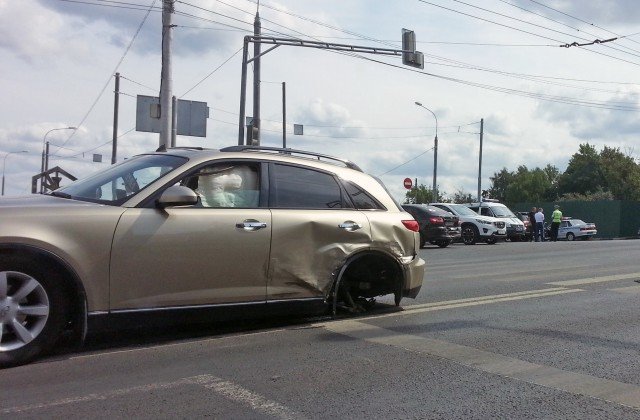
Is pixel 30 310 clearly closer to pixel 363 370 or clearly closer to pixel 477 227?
pixel 363 370

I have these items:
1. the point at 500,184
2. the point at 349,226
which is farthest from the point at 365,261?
the point at 500,184

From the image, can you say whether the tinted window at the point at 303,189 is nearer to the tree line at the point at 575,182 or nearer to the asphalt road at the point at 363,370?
the asphalt road at the point at 363,370

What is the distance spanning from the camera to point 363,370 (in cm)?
469

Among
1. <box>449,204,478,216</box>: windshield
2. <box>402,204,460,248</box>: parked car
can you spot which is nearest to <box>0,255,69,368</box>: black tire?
<box>402,204,460,248</box>: parked car

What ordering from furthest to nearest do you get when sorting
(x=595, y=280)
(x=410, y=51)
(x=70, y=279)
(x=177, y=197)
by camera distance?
(x=410, y=51) → (x=595, y=280) → (x=177, y=197) → (x=70, y=279)

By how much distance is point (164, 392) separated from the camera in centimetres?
409

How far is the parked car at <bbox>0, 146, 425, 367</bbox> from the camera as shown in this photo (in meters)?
4.44

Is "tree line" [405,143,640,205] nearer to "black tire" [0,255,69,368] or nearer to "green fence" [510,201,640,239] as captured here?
"green fence" [510,201,640,239]

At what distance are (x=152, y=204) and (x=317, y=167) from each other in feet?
5.96

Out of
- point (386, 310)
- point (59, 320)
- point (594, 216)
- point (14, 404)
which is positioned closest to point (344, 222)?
point (386, 310)

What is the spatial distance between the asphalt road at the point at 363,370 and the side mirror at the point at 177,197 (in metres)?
1.21

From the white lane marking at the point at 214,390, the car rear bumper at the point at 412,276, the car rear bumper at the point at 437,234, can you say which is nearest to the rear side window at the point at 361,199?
the car rear bumper at the point at 412,276

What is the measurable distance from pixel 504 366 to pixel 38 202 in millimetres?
3832

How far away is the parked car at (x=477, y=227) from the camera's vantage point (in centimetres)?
2436
